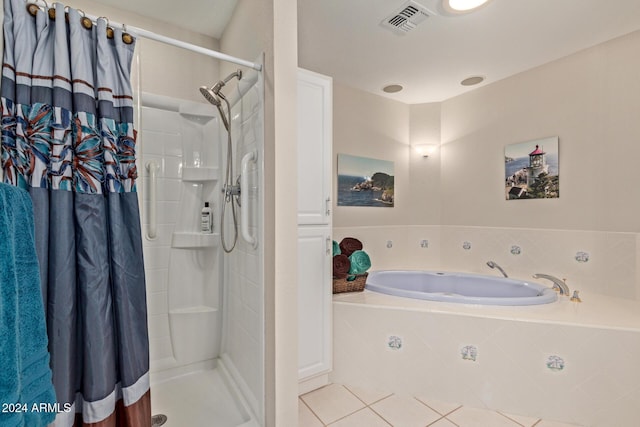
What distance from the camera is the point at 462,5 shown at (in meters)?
1.84

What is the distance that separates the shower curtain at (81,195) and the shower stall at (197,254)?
1.94ft

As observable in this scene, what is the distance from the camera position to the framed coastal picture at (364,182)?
2.99m

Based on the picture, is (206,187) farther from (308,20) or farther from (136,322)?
(308,20)

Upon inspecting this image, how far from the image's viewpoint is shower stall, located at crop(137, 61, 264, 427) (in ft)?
5.57

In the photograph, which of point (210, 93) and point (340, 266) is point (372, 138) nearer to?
point (340, 266)

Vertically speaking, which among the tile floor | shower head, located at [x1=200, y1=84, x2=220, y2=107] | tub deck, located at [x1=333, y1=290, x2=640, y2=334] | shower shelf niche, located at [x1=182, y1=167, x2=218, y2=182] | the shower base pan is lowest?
the tile floor

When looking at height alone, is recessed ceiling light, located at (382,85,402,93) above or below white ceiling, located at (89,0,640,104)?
below

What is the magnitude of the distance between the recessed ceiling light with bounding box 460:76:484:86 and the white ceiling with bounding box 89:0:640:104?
0.26 ft

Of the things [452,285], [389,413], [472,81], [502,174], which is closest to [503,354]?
[389,413]

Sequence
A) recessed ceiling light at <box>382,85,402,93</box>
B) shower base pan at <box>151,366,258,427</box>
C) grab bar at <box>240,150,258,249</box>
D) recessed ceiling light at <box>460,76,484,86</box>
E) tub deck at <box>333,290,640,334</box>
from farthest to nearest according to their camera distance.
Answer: recessed ceiling light at <box>382,85,402,93</box> < recessed ceiling light at <box>460,76,484,86</box> < tub deck at <box>333,290,640,334</box> < shower base pan at <box>151,366,258,427</box> < grab bar at <box>240,150,258,249</box>

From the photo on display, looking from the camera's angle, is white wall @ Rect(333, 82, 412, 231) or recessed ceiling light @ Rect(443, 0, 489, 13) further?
white wall @ Rect(333, 82, 412, 231)

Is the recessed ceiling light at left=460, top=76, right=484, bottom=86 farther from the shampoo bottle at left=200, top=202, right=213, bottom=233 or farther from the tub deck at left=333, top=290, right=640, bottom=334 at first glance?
the shampoo bottle at left=200, top=202, right=213, bottom=233

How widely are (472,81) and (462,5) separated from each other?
1.29m

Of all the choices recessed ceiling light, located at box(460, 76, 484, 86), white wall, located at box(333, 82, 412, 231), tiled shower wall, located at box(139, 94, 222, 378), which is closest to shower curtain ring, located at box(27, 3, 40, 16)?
tiled shower wall, located at box(139, 94, 222, 378)
